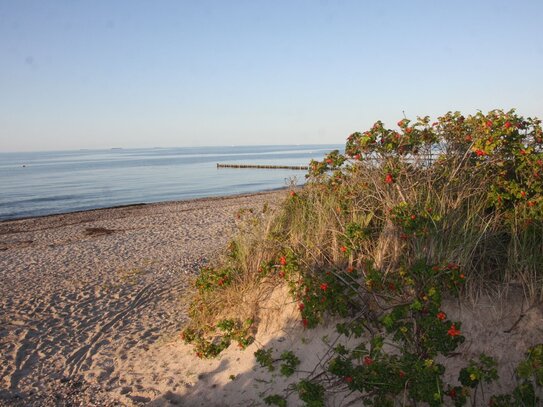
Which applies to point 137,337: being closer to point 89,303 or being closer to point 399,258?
point 89,303

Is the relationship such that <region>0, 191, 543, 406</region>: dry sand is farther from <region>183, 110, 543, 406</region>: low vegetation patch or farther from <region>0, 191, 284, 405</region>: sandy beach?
<region>183, 110, 543, 406</region>: low vegetation patch

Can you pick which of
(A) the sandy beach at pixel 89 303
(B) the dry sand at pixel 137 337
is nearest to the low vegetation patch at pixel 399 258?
(B) the dry sand at pixel 137 337

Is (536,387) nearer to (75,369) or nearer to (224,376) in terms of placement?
(224,376)

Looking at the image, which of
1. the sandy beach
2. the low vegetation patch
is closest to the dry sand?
the sandy beach

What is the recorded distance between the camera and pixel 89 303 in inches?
340

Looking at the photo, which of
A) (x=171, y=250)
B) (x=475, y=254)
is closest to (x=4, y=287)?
(x=171, y=250)

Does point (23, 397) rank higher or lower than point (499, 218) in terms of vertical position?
lower

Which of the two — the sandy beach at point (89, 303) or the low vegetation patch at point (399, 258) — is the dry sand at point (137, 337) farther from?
the low vegetation patch at point (399, 258)

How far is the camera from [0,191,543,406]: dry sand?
5.02 metres

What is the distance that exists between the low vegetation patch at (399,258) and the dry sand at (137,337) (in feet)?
0.67

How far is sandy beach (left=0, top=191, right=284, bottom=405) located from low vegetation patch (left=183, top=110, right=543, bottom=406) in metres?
1.13

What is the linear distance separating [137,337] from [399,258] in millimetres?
4041

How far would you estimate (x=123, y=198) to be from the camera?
32.1 metres

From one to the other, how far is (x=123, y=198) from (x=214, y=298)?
88.1 ft
